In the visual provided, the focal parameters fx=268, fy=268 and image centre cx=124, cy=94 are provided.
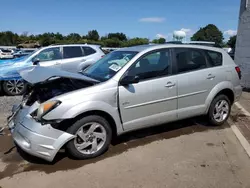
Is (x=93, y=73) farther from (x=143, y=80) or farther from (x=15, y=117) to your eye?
(x=15, y=117)

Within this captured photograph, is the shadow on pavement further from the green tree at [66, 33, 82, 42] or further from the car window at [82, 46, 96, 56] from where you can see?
the green tree at [66, 33, 82, 42]

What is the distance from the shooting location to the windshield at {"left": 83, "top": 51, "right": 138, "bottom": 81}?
4466 mm

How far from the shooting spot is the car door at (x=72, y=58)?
9.72 meters

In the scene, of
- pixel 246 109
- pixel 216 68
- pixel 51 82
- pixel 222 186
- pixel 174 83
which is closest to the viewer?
pixel 222 186

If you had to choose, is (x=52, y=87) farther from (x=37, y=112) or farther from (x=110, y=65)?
(x=110, y=65)

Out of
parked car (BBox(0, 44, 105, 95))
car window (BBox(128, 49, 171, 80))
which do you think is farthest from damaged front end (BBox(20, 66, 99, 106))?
parked car (BBox(0, 44, 105, 95))

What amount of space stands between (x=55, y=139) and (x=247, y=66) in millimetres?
8564

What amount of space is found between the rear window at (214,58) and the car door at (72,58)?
221 inches

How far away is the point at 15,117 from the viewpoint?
420cm

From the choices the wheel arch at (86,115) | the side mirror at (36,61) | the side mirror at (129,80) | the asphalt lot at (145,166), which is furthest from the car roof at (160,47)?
the side mirror at (36,61)

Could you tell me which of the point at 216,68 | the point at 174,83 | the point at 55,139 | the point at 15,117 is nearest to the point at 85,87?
the point at 55,139

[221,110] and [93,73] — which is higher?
[93,73]

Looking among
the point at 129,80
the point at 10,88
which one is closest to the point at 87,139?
the point at 129,80

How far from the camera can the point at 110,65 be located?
480 cm
